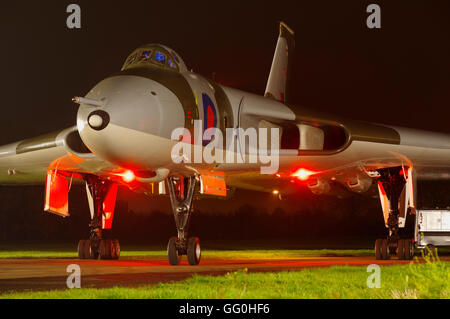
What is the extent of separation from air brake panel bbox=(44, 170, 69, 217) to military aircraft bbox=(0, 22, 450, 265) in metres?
0.03

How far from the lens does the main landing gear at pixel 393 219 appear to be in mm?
18203

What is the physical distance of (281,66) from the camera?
2405 centimetres

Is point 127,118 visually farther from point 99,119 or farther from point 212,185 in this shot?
point 212,185

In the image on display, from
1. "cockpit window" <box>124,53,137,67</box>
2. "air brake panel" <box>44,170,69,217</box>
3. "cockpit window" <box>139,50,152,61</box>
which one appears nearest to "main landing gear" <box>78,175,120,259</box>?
"air brake panel" <box>44,170,69,217</box>

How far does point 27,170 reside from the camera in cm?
1925

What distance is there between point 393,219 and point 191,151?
8093 millimetres

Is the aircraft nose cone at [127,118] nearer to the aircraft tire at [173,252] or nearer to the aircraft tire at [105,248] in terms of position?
the aircraft tire at [173,252]

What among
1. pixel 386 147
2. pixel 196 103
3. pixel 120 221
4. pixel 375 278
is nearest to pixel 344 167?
pixel 386 147

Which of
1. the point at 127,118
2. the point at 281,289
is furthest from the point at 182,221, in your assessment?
the point at 281,289

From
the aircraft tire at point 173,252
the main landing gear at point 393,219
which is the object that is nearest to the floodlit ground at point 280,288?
the aircraft tire at point 173,252

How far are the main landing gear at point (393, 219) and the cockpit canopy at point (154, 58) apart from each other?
8167 mm
